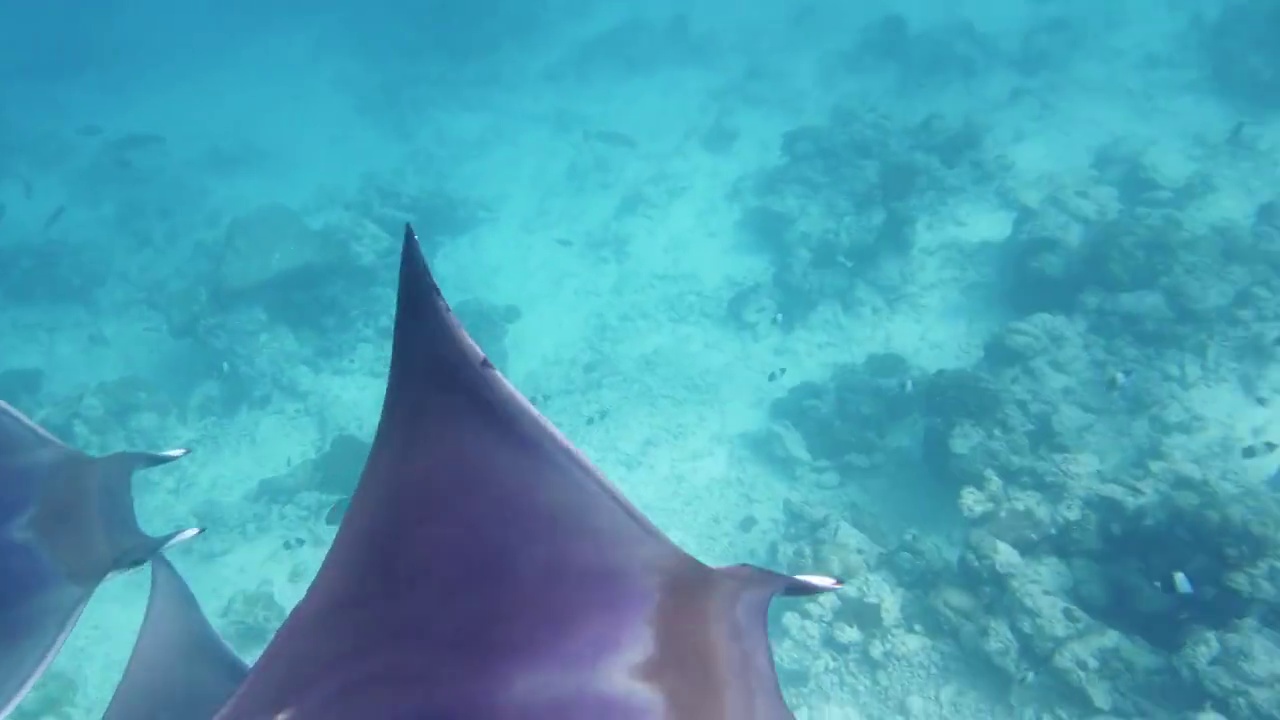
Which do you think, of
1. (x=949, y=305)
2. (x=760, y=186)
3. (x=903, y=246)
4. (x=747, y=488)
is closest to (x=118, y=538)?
(x=747, y=488)

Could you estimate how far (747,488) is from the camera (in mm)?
11219

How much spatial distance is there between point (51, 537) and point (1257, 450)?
1219cm

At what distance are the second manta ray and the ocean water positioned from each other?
7.08 m

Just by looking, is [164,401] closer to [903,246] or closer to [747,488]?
[747,488]

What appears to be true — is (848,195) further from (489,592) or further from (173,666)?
(489,592)

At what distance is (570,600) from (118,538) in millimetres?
1687

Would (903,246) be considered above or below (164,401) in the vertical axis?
above

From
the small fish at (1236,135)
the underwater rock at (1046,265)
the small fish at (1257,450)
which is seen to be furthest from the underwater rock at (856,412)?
the small fish at (1236,135)

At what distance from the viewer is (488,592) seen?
1.31 m

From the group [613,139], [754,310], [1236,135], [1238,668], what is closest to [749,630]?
[1238,668]

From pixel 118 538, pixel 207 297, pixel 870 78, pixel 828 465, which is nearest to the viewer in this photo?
pixel 118 538

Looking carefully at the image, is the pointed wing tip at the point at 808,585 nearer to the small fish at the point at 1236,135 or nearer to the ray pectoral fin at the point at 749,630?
the ray pectoral fin at the point at 749,630

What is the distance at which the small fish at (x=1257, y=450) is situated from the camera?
948cm

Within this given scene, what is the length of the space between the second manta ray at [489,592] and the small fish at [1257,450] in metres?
11.1
